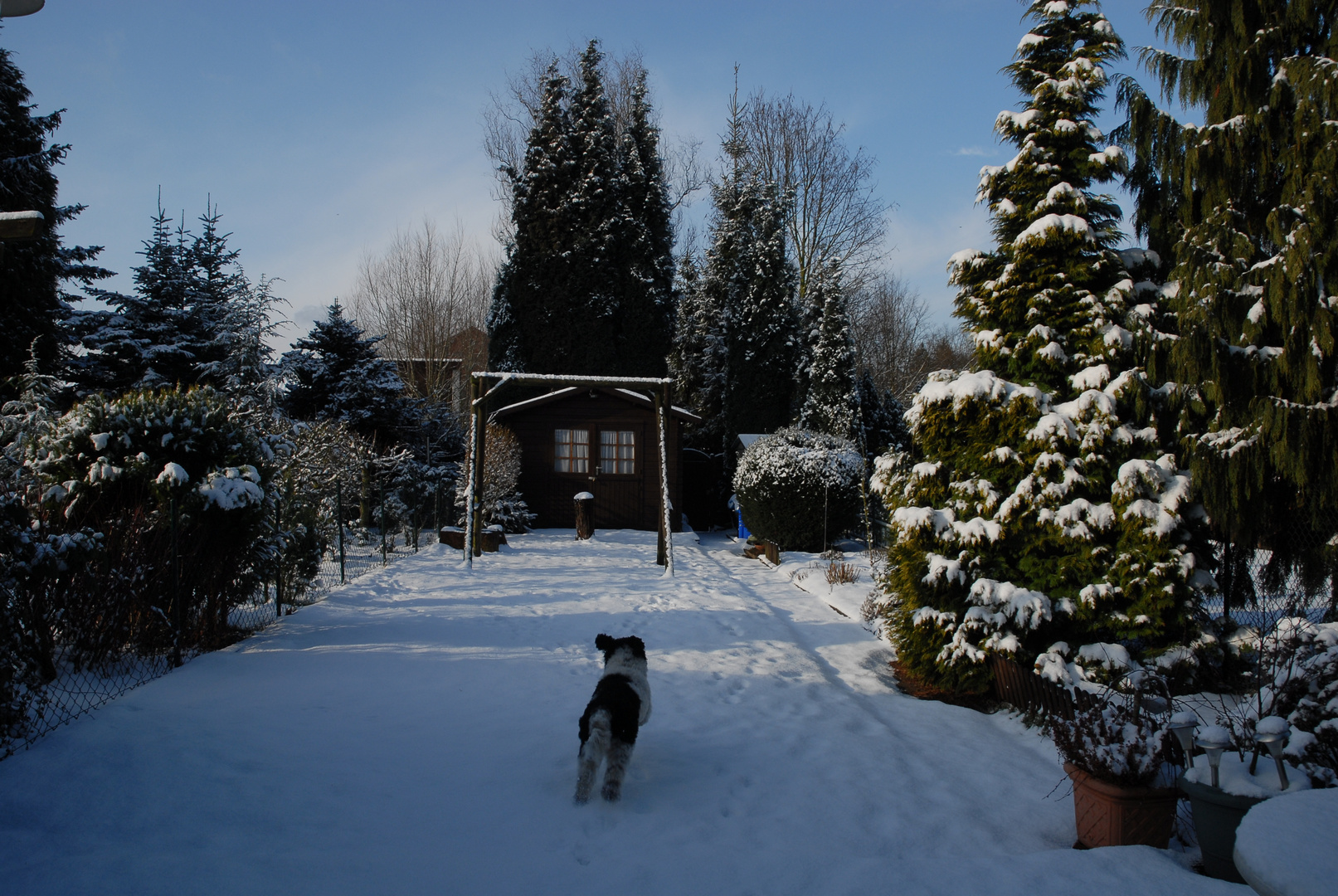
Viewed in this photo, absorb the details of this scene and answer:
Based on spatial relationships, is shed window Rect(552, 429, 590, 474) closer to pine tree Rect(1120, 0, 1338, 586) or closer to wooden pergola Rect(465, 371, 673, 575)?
wooden pergola Rect(465, 371, 673, 575)

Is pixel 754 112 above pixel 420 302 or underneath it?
above

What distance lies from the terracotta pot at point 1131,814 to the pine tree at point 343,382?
18.0 m

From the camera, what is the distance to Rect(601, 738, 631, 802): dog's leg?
3754 mm

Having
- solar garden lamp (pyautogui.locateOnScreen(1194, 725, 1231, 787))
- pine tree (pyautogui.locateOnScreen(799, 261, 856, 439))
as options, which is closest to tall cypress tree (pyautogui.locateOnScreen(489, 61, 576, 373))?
pine tree (pyautogui.locateOnScreen(799, 261, 856, 439))

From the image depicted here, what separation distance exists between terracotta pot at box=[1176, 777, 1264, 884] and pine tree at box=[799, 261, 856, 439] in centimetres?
1508

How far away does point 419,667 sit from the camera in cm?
597

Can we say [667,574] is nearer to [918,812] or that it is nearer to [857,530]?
[857,530]

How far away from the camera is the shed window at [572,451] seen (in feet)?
58.2

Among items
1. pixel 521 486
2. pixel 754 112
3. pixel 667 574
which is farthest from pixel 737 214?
pixel 667 574

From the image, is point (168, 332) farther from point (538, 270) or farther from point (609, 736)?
point (609, 736)

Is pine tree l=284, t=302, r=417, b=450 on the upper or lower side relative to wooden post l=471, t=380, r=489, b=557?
upper

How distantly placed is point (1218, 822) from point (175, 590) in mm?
6435

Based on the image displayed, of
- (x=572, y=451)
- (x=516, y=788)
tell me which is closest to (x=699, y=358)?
(x=572, y=451)

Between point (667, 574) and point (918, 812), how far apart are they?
7.25 meters
